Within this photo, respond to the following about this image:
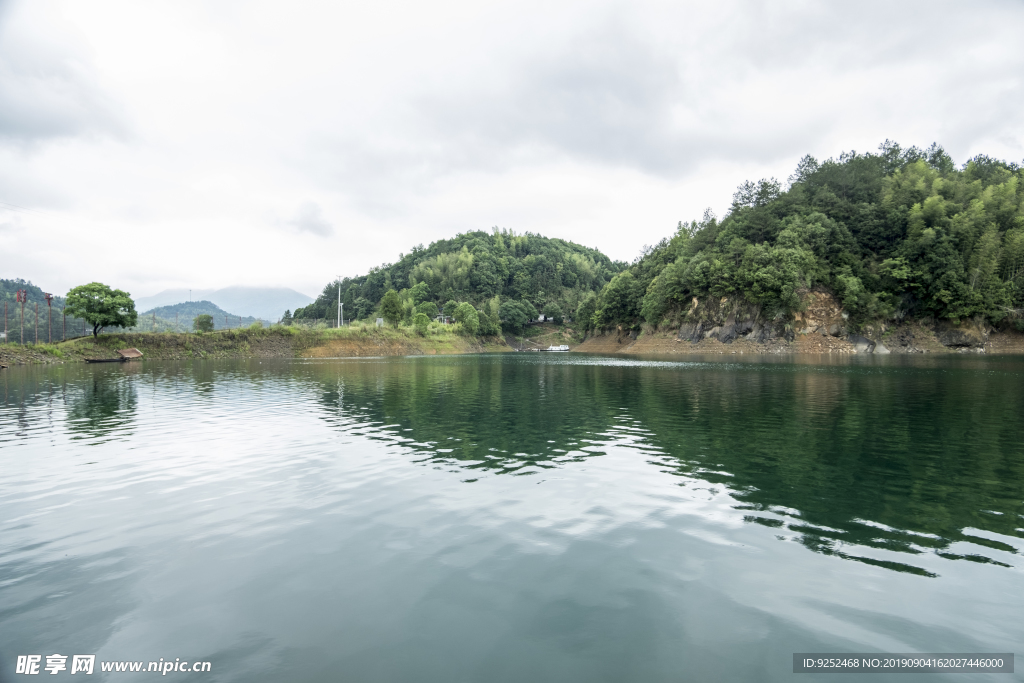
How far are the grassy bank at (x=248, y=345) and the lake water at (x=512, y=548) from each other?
215ft

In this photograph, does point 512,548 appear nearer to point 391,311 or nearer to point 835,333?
point 835,333

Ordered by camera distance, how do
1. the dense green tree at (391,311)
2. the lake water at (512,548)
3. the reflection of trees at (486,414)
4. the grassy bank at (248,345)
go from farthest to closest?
the dense green tree at (391,311) < the grassy bank at (248,345) < the reflection of trees at (486,414) < the lake water at (512,548)

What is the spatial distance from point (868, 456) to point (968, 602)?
29.6 feet

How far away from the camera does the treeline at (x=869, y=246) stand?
3967 inches

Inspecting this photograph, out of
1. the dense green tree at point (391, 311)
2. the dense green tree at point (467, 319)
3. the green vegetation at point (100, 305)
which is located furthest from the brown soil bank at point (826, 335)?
the green vegetation at point (100, 305)

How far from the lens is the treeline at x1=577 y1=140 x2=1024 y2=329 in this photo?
3967 inches

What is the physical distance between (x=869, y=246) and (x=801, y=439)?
406 feet

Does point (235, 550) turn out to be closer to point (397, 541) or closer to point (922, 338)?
point (397, 541)

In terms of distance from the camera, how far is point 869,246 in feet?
377

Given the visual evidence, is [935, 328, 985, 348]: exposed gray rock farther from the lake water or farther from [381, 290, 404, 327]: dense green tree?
[381, 290, 404, 327]: dense green tree

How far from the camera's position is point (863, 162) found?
13050cm

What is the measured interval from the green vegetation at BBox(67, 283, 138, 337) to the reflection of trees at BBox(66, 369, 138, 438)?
41272 mm

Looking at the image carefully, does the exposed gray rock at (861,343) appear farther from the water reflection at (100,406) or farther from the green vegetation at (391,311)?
the water reflection at (100,406)

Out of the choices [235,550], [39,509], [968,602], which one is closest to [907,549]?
[968,602]
